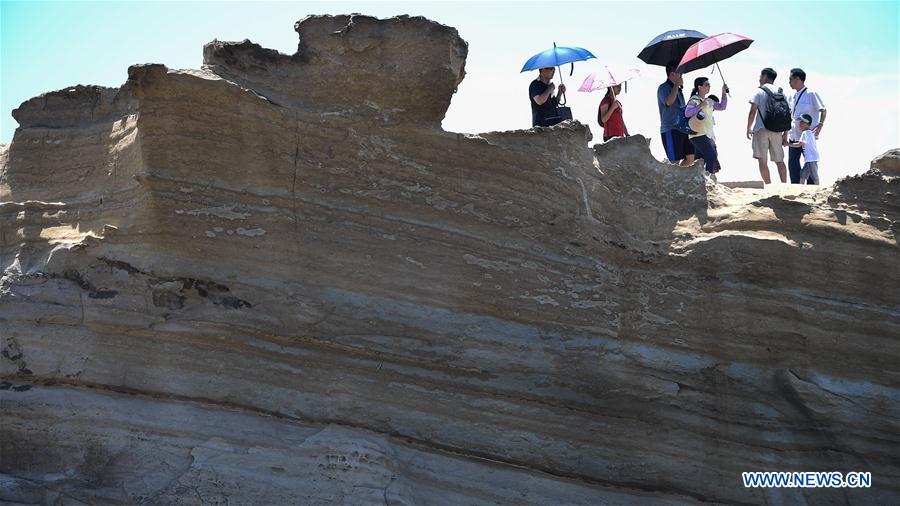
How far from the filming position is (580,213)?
6953 mm

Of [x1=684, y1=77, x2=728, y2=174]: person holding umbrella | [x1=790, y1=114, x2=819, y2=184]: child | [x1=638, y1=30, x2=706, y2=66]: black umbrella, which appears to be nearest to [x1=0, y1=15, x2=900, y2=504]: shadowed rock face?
[x1=684, y1=77, x2=728, y2=174]: person holding umbrella

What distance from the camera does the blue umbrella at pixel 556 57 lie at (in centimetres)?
799

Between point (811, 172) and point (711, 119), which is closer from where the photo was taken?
point (711, 119)

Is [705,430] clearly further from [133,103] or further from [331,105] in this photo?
[133,103]

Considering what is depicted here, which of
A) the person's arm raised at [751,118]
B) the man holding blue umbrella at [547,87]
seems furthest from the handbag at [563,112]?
the person's arm raised at [751,118]

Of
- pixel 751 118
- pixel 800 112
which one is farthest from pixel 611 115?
Result: pixel 800 112

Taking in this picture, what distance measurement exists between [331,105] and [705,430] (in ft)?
11.4

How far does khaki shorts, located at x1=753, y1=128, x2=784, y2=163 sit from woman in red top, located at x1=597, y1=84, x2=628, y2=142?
3.90 ft

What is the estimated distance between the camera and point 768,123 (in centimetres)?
849

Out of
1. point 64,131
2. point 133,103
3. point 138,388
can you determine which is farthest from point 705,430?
point 64,131

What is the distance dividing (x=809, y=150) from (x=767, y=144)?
404 millimetres

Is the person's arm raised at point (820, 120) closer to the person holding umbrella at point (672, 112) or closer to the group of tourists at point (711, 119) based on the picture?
the group of tourists at point (711, 119)

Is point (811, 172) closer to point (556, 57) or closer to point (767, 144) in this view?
point (767, 144)

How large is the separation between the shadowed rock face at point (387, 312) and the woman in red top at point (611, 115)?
139cm
